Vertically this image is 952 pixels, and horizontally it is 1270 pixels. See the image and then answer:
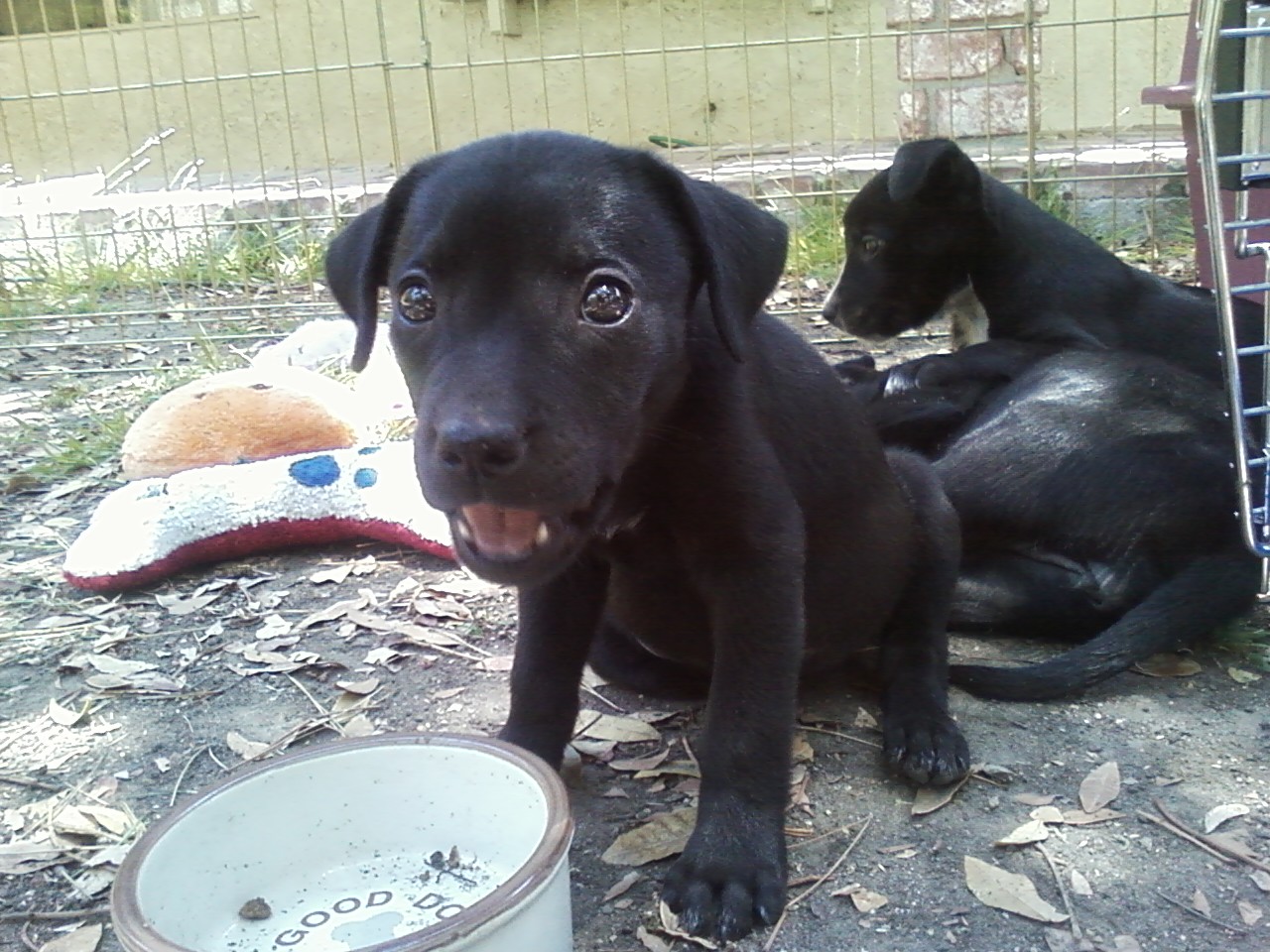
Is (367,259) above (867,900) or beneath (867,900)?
above

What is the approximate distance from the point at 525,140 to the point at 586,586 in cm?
83

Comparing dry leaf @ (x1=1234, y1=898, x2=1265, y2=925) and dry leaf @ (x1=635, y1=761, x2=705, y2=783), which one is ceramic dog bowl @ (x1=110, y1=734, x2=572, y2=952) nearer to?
dry leaf @ (x1=635, y1=761, x2=705, y2=783)

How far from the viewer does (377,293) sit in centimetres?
223

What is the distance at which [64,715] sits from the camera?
9.11 feet

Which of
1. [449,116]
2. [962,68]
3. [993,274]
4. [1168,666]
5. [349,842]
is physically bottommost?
[1168,666]

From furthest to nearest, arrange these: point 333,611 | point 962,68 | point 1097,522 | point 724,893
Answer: point 962,68 < point 333,611 < point 1097,522 < point 724,893

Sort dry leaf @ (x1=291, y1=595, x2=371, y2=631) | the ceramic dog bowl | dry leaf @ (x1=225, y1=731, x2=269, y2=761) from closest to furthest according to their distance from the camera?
the ceramic dog bowl < dry leaf @ (x1=225, y1=731, x2=269, y2=761) < dry leaf @ (x1=291, y1=595, x2=371, y2=631)

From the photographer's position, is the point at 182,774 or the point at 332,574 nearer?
the point at 182,774

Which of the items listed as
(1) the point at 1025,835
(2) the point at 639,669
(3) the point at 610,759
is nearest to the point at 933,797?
(1) the point at 1025,835

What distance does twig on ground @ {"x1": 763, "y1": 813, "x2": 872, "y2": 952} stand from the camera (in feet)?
6.35

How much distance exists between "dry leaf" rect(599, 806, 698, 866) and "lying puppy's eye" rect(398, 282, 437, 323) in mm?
951

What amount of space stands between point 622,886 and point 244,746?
3.11ft

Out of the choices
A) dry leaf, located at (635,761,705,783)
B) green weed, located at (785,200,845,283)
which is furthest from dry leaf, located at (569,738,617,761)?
green weed, located at (785,200,845,283)

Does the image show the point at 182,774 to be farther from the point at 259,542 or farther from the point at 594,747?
the point at 259,542
